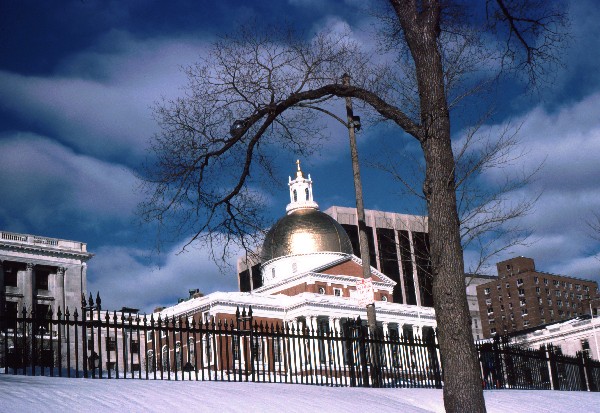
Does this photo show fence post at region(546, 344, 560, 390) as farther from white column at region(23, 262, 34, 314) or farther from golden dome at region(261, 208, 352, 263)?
golden dome at region(261, 208, 352, 263)

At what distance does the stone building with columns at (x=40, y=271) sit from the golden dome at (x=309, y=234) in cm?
1998

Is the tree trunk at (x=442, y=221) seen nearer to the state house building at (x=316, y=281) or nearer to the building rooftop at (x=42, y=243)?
the state house building at (x=316, y=281)

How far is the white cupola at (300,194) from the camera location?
292 ft

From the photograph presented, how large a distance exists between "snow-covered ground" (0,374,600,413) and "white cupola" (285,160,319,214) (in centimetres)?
7301

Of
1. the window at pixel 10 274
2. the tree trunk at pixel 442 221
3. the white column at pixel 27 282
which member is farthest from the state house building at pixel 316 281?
the tree trunk at pixel 442 221

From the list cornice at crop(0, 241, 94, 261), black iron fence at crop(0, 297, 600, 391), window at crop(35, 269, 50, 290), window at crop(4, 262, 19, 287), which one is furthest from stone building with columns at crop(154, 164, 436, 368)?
black iron fence at crop(0, 297, 600, 391)

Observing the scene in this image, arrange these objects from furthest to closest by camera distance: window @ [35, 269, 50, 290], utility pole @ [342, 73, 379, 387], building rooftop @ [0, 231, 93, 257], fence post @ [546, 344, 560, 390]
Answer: window @ [35, 269, 50, 290]
building rooftop @ [0, 231, 93, 257]
fence post @ [546, 344, 560, 390]
utility pole @ [342, 73, 379, 387]

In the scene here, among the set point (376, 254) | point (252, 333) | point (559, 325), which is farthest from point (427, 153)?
point (376, 254)

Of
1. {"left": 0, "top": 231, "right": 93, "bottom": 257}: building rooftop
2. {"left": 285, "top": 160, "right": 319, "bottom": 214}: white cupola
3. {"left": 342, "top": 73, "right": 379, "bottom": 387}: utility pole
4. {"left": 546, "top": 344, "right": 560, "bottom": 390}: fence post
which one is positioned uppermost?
{"left": 285, "top": 160, "right": 319, "bottom": 214}: white cupola

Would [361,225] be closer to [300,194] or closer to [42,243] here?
[42,243]

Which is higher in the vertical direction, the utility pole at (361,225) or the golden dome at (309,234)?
the golden dome at (309,234)

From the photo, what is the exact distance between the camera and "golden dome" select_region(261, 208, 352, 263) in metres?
82.4

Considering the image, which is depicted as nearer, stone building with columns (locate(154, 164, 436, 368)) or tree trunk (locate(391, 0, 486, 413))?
tree trunk (locate(391, 0, 486, 413))

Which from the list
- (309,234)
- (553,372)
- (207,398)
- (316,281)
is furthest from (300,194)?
(207,398)
